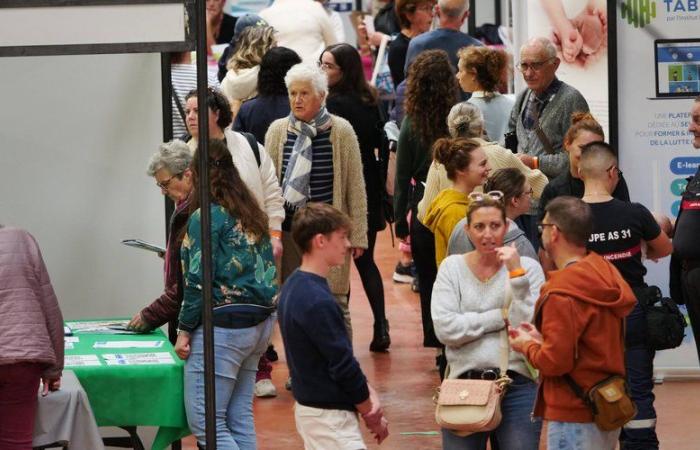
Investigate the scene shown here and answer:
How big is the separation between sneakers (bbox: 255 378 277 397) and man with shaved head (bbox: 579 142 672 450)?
275cm

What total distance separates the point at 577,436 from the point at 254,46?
5.33 metres

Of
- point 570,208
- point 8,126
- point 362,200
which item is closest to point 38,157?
point 8,126

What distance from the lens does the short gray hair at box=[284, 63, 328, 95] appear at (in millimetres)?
9109

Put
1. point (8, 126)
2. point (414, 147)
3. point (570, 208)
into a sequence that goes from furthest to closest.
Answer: point (414, 147), point (8, 126), point (570, 208)

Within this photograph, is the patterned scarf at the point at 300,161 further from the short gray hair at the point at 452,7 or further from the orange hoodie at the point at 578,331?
the orange hoodie at the point at 578,331

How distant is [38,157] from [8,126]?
0.72 feet

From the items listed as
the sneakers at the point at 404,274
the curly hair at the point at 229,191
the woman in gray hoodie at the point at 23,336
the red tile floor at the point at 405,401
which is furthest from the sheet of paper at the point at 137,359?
the sneakers at the point at 404,274

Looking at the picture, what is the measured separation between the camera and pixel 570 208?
621cm

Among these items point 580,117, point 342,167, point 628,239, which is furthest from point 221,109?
point 628,239

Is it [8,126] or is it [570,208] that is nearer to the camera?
[570,208]

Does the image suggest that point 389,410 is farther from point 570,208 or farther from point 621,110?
point 570,208

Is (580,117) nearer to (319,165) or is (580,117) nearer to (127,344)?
(319,165)

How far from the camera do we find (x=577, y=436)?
6199mm

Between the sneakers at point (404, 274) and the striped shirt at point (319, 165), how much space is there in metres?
4.51
